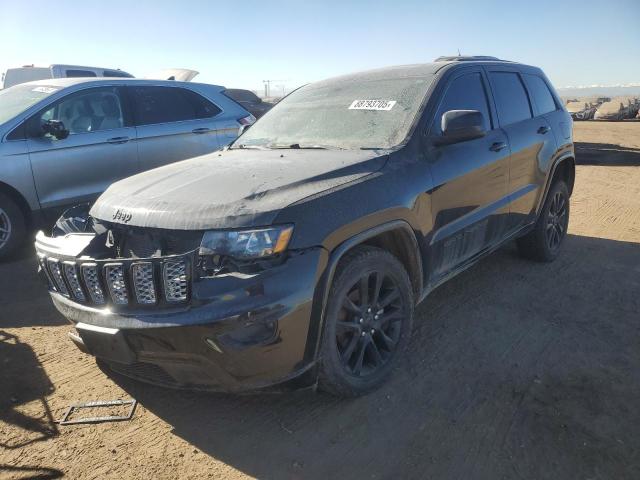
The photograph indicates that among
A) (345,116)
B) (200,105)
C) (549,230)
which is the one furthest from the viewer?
(200,105)

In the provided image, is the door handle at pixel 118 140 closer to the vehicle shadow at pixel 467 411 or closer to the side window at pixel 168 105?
the side window at pixel 168 105

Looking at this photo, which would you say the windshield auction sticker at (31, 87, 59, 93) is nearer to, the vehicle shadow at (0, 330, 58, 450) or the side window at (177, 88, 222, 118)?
the side window at (177, 88, 222, 118)

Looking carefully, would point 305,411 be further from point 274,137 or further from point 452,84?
point 452,84

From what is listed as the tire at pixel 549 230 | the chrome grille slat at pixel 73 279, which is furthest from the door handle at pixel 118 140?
the tire at pixel 549 230

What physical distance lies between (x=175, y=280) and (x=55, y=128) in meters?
3.79

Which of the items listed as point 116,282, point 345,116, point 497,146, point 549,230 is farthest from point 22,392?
point 549,230

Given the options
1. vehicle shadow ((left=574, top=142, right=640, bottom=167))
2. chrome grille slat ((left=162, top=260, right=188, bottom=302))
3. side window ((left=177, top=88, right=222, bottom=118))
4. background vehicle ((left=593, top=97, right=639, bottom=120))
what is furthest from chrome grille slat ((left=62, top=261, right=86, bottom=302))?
background vehicle ((left=593, top=97, right=639, bottom=120))

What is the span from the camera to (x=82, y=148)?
544cm

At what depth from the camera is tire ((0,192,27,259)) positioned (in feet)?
16.7

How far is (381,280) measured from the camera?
9.31ft

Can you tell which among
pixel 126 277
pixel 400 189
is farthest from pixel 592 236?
pixel 126 277

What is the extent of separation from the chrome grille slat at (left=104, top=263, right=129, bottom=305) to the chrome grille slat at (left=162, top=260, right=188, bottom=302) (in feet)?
0.71

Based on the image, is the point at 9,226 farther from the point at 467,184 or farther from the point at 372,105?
the point at 467,184

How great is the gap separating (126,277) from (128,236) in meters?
0.44
